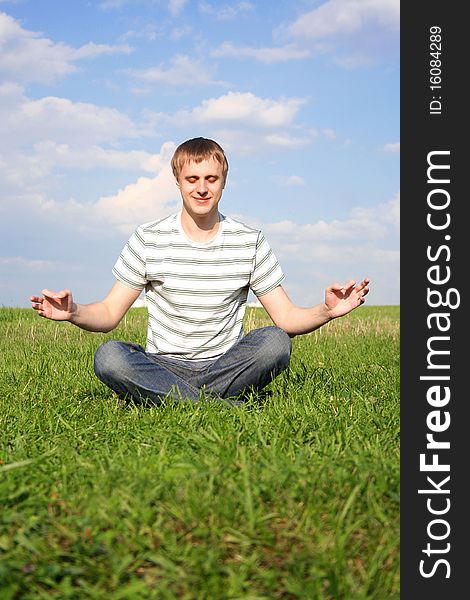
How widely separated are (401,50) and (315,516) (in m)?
2.23

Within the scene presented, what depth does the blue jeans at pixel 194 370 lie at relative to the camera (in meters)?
4.69

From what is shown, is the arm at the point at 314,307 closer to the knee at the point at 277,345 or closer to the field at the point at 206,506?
the knee at the point at 277,345

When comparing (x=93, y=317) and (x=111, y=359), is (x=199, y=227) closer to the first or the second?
(x=93, y=317)

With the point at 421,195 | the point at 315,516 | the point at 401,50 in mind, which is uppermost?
the point at 401,50

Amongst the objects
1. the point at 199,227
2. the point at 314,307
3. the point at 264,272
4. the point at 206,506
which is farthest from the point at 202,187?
the point at 206,506

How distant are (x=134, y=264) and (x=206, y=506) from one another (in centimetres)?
251

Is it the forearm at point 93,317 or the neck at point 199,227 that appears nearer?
the forearm at point 93,317

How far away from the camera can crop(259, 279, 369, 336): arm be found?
4320 mm

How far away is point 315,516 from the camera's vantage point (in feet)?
8.62

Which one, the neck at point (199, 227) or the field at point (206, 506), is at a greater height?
the neck at point (199, 227)

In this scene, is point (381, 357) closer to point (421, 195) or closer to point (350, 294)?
point (350, 294)

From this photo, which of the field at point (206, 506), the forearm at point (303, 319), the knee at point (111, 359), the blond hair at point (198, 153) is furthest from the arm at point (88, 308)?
the forearm at point (303, 319)

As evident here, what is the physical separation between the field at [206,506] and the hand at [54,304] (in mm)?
647

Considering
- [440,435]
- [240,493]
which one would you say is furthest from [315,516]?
[440,435]
